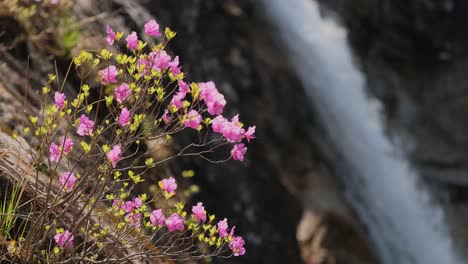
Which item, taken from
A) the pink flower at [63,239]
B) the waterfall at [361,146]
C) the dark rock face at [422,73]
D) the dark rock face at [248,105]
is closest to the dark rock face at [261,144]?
the dark rock face at [248,105]

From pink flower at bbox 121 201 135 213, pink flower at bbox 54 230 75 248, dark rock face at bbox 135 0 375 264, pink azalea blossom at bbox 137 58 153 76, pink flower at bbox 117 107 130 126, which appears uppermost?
dark rock face at bbox 135 0 375 264

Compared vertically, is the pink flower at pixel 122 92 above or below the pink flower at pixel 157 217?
above

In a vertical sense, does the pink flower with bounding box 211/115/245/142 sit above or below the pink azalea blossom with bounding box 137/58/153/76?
below

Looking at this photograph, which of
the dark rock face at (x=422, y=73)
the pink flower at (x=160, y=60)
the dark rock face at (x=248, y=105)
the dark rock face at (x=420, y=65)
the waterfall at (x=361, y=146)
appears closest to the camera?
the pink flower at (x=160, y=60)

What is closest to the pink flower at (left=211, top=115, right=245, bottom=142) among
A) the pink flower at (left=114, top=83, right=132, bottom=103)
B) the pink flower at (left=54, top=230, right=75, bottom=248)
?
the pink flower at (left=114, top=83, right=132, bottom=103)

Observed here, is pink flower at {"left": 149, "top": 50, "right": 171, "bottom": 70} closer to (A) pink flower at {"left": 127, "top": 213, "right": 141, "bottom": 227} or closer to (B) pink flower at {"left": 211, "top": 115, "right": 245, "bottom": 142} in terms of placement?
(B) pink flower at {"left": 211, "top": 115, "right": 245, "bottom": 142}

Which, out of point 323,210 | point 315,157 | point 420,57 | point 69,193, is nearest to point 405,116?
point 420,57

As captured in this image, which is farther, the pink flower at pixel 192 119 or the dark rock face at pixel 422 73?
the dark rock face at pixel 422 73

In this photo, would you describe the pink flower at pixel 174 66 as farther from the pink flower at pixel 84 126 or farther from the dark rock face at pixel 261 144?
the dark rock face at pixel 261 144
